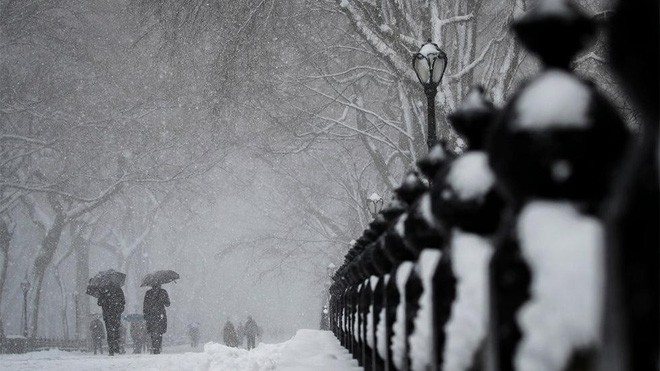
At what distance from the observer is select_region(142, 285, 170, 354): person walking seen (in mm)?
18750

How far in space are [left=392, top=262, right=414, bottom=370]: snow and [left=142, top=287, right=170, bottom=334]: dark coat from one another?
692 inches

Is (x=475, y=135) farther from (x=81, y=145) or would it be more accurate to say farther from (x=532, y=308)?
(x=81, y=145)

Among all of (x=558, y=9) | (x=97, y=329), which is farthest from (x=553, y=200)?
(x=97, y=329)

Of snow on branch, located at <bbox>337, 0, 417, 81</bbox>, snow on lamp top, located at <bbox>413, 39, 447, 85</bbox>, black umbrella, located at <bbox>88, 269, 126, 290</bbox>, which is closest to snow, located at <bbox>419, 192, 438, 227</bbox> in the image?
snow on lamp top, located at <bbox>413, 39, 447, 85</bbox>

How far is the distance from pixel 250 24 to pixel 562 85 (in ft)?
43.0

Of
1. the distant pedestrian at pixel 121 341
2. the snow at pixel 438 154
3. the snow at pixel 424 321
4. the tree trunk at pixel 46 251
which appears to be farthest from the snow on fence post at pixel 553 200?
the tree trunk at pixel 46 251

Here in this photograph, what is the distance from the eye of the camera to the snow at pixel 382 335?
217 centimetres

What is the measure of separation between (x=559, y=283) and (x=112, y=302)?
1966cm

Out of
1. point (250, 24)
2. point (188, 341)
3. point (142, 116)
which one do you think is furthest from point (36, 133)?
point (188, 341)

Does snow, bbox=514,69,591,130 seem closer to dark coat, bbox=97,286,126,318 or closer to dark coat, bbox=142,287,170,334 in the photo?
dark coat, bbox=142,287,170,334

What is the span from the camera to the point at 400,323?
1819 millimetres

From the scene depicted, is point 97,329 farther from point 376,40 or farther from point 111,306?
point 376,40

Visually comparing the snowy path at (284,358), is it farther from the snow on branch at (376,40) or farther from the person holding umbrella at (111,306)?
the person holding umbrella at (111,306)

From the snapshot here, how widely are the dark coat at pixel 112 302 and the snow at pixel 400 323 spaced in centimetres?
1818
